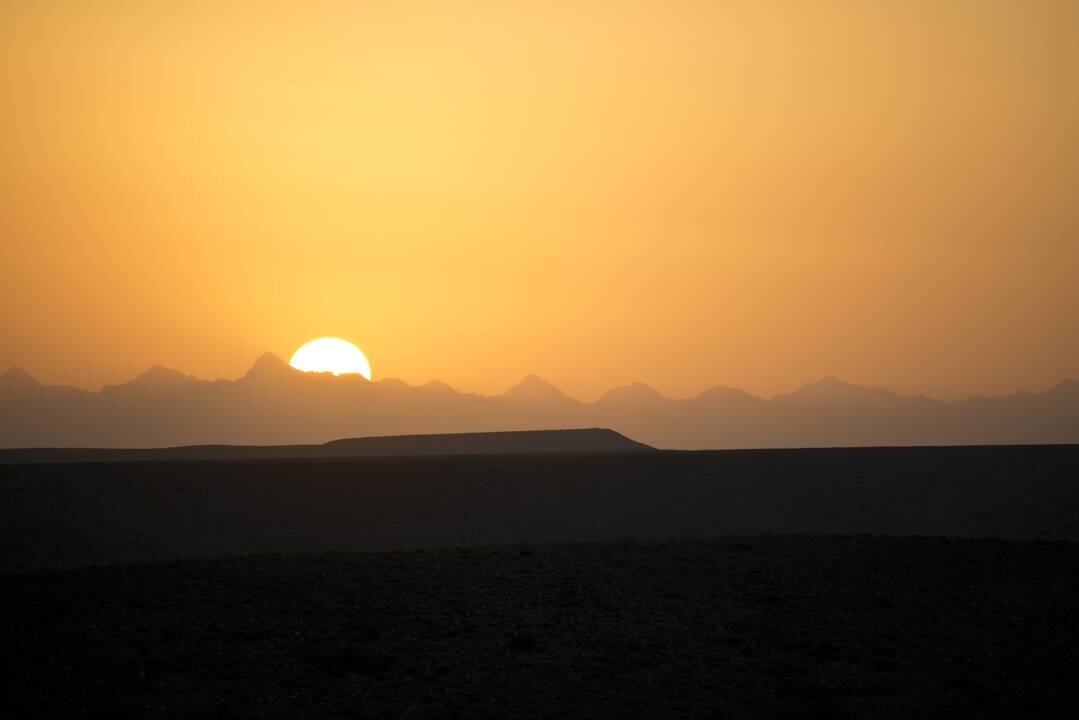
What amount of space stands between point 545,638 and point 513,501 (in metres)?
36.7

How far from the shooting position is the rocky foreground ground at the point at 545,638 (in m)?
20.4

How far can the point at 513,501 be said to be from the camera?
60844 mm

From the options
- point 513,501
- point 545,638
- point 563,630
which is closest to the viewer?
point 545,638

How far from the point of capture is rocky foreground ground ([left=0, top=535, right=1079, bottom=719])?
20.4 m

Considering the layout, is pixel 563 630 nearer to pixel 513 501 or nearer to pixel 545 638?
pixel 545 638

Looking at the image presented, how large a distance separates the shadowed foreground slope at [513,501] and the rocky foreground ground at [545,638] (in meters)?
20.3

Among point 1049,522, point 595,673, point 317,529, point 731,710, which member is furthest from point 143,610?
point 1049,522

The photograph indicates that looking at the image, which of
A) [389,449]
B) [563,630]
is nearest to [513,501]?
[563,630]

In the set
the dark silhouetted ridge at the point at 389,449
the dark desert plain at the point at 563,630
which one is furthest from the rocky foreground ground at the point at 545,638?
the dark silhouetted ridge at the point at 389,449

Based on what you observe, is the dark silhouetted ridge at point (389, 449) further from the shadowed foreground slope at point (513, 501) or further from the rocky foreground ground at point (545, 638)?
the rocky foreground ground at point (545, 638)

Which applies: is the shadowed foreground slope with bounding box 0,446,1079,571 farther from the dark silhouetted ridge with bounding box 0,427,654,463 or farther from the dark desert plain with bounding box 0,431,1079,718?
the dark silhouetted ridge with bounding box 0,427,654,463

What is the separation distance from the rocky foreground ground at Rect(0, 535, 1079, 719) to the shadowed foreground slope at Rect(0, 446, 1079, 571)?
66.5ft

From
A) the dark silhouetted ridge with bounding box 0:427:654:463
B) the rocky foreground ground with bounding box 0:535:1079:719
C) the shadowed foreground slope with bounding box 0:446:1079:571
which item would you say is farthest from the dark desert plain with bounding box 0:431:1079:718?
the dark silhouetted ridge with bounding box 0:427:654:463

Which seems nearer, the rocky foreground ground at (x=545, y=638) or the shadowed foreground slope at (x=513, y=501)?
the rocky foreground ground at (x=545, y=638)
